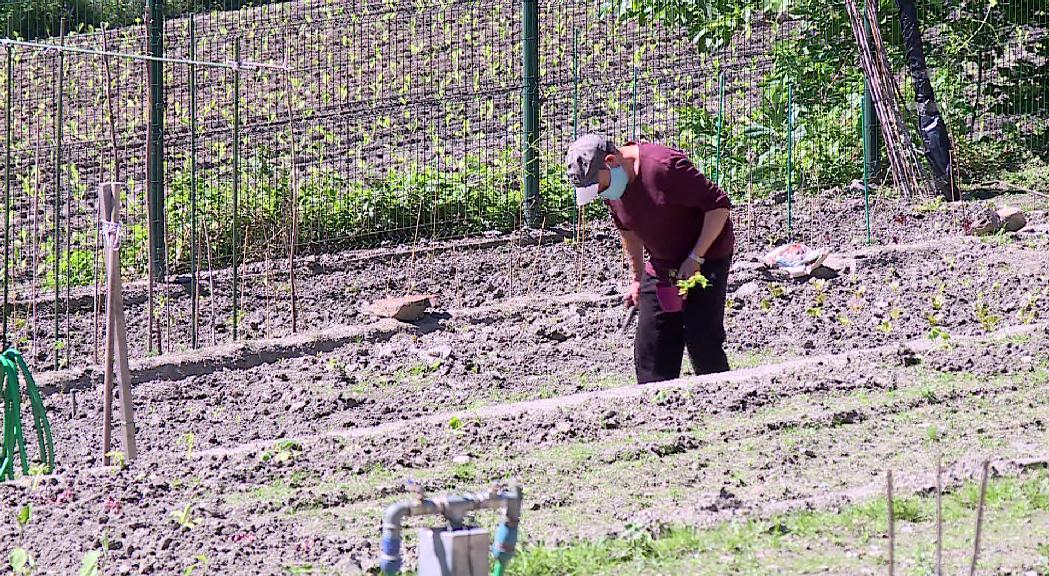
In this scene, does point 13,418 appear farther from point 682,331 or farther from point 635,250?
point 682,331

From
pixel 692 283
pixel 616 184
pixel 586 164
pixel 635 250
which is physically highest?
pixel 586 164

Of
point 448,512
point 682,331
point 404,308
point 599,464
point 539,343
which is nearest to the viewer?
point 448,512

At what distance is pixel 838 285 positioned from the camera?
9266mm

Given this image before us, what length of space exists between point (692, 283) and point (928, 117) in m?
6.16

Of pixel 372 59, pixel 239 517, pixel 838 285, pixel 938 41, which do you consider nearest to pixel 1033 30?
pixel 938 41

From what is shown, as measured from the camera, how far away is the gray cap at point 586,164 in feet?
20.6

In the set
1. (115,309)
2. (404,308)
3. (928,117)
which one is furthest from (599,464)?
(928,117)

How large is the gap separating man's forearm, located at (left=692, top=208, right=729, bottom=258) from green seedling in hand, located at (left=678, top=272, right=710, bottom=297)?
113mm

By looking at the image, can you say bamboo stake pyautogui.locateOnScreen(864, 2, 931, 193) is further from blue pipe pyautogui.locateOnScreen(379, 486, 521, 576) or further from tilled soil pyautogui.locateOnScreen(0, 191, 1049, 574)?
blue pipe pyautogui.locateOnScreen(379, 486, 521, 576)

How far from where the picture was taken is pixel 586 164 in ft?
20.6

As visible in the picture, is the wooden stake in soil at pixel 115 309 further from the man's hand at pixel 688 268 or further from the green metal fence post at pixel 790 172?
the green metal fence post at pixel 790 172

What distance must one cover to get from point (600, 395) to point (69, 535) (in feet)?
8.23

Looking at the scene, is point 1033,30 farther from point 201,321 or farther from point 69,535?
point 69,535

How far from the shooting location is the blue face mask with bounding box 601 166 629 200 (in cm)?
643
